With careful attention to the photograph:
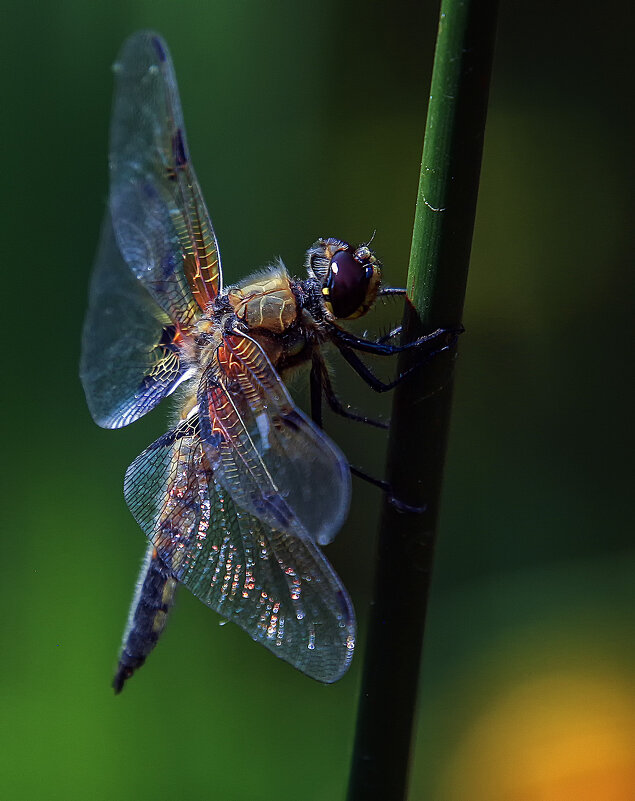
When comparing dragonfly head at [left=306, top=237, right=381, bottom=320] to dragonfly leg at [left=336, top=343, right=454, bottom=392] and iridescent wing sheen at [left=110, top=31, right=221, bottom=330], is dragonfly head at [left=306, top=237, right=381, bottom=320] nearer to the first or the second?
dragonfly leg at [left=336, top=343, right=454, bottom=392]

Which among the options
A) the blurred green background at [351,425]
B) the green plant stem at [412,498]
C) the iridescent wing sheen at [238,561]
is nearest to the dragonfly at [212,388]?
the iridescent wing sheen at [238,561]

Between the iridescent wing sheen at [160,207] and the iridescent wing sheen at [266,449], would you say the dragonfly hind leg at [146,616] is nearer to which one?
the iridescent wing sheen at [266,449]

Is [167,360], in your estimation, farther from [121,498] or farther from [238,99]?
[238,99]

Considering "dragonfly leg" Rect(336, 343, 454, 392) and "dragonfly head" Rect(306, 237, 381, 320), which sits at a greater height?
"dragonfly head" Rect(306, 237, 381, 320)

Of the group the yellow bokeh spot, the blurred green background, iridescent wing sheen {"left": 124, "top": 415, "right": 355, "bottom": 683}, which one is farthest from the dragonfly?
the yellow bokeh spot

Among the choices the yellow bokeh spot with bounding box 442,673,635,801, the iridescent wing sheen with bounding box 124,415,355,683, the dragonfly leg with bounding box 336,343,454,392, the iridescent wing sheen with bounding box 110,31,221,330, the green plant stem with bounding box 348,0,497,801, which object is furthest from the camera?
the yellow bokeh spot with bounding box 442,673,635,801

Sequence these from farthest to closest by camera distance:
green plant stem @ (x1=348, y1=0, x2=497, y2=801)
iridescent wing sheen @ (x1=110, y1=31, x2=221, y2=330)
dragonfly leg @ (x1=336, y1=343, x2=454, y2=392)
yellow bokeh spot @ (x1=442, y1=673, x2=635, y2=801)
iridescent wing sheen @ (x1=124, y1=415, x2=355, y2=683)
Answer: yellow bokeh spot @ (x1=442, y1=673, x2=635, y2=801) < iridescent wing sheen @ (x1=110, y1=31, x2=221, y2=330) < dragonfly leg @ (x1=336, y1=343, x2=454, y2=392) < iridescent wing sheen @ (x1=124, y1=415, x2=355, y2=683) < green plant stem @ (x1=348, y1=0, x2=497, y2=801)

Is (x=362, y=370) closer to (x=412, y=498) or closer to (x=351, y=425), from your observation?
(x=412, y=498)
